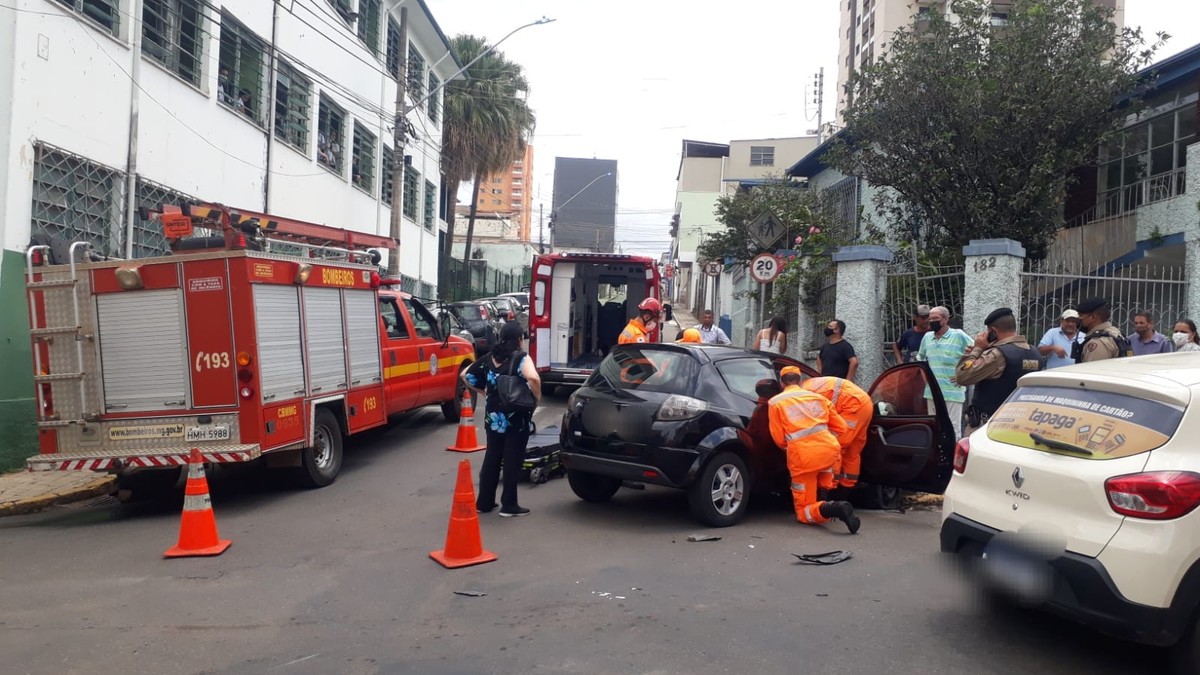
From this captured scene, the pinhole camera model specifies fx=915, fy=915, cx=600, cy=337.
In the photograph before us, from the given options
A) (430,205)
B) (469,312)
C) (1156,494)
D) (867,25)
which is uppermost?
(867,25)

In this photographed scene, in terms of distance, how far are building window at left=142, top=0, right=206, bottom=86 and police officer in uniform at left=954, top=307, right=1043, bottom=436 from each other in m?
11.5

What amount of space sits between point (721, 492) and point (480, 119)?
90.5 ft

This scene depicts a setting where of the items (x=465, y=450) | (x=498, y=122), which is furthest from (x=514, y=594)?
(x=498, y=122)

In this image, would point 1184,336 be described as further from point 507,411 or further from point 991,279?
point 507,411

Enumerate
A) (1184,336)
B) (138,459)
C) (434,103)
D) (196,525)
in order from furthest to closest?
(434,103) → (1184,336) → (138,459) → (196,525)

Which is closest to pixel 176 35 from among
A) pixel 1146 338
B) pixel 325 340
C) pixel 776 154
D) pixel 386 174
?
pixel 325 340

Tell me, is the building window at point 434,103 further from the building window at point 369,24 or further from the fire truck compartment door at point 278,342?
the fire truck compartment door at point 278,342

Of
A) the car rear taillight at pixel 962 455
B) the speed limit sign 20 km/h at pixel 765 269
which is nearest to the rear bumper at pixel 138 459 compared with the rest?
the car rear taillight at pixel 962 455

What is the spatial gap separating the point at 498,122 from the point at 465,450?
24.1 m

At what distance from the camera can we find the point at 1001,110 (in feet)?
42.4

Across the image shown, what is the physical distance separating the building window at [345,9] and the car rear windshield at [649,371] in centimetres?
1554

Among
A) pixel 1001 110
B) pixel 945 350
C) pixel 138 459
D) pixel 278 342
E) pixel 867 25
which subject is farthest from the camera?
pixel 867 25

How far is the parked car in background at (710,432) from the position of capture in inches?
277

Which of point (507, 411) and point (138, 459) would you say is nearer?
point (507, 411)
